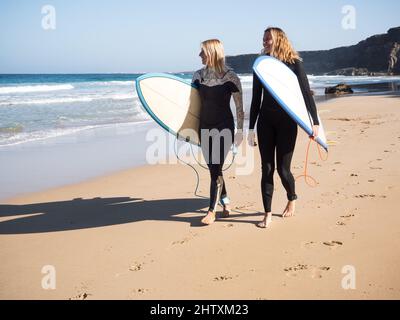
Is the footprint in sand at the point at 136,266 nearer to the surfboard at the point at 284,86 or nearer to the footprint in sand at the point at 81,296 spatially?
the footprint in sand at the point at 81,296

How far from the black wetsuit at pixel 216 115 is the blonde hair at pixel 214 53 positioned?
0.27ft

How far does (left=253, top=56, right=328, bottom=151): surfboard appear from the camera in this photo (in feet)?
11.1

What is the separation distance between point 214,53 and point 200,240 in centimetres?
163

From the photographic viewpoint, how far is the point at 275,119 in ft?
11.4

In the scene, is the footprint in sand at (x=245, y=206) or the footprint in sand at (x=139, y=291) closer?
the footprint in sand at (x=139, y=291)

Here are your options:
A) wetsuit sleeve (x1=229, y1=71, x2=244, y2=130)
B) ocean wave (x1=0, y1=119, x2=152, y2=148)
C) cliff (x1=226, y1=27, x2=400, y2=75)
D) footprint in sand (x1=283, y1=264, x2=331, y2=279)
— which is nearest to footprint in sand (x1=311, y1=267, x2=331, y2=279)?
footprint in sand (x1=283, y1=264, x2=331, y2=279)

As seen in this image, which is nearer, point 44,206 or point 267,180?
point 267,180

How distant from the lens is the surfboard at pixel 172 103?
408 centimetres

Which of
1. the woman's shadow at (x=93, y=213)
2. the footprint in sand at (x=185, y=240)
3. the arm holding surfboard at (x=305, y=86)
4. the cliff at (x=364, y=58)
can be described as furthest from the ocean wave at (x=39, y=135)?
the cliff at (x=364, y=58)

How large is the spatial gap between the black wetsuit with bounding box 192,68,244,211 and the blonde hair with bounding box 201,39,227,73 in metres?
0.08

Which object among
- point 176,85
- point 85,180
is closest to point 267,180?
point 176,85
